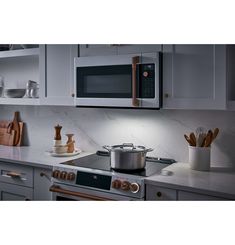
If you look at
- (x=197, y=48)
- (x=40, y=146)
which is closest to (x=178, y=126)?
(x=197, y=48)

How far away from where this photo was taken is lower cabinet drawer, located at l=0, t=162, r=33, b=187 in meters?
2.38

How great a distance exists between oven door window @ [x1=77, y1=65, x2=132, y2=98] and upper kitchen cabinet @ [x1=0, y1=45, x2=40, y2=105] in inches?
21.3

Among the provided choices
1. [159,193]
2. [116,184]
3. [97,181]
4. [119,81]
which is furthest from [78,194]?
[119,81]

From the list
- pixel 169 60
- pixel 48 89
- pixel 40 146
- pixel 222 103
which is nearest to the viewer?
pixel 222 103

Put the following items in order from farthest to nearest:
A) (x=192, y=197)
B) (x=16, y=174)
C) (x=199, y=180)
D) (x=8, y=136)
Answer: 1. (x=8, y=136)
2. (x=16, y=174)
3. (x=199, y=180)
4. (x=192, y=197)

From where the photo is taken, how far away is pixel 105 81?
2.23 meters

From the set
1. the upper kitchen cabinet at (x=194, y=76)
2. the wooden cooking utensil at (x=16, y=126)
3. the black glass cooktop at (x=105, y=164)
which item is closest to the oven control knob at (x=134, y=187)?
the black glass cooktop at (x=105, y=164)

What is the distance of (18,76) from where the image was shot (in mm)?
3158

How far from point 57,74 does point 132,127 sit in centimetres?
74

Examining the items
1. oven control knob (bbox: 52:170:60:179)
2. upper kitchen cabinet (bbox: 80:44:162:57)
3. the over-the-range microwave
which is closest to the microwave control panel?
the over-the-range microwave

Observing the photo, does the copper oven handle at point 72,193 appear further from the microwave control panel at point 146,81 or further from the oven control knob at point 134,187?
the microwave control panel at point 146,81

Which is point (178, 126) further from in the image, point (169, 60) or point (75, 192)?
point (75, 192)

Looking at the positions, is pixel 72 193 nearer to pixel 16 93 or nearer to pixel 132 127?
pixel 132 127

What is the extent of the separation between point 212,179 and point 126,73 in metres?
0.89
